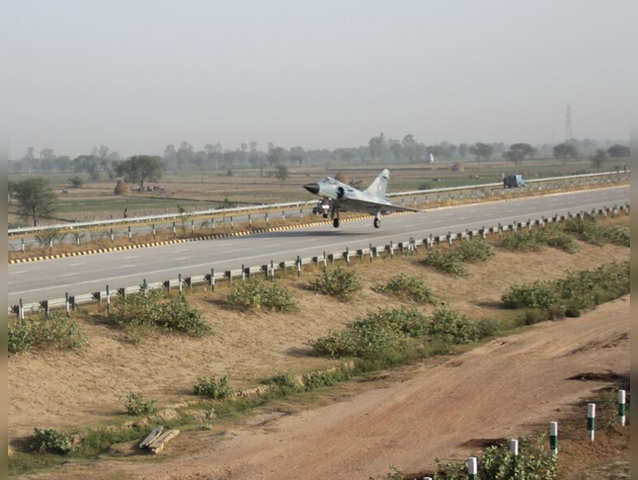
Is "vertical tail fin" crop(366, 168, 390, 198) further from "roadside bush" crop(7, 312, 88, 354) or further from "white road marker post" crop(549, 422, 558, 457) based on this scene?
"white road marker post" crop(549, 422, 558, 457)

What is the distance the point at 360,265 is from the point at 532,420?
23.0 meters

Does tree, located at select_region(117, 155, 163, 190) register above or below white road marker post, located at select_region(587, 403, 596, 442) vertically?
above

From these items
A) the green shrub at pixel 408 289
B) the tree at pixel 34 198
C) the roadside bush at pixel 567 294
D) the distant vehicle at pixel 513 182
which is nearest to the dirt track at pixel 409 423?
the roadside bush at pixel 567 294

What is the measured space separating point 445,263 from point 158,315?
20186mm

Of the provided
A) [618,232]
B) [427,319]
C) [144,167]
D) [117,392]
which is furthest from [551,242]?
[144,167]

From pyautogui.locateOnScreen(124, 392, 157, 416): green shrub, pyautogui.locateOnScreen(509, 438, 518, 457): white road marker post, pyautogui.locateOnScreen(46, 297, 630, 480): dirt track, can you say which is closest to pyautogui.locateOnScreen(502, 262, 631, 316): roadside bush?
pyautogui.locateOnScreen(46, 297, 630, 480): dirt track

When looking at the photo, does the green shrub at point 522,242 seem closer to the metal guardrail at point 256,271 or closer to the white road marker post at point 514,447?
the metal guardrail at point 256,271

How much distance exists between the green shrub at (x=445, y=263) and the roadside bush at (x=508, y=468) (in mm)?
29508

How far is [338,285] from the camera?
40.0 metres

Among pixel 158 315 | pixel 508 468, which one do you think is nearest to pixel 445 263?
pixel 158 315

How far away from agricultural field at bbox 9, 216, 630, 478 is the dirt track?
10 centimetres

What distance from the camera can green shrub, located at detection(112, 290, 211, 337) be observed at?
31.8 meters

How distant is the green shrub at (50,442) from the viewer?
21.8 m

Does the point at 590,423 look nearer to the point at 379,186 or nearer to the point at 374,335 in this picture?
the point at 374,335
